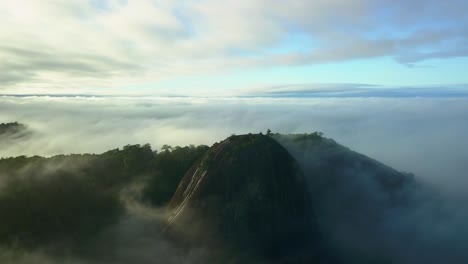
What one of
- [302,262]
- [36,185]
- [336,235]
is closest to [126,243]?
[36,185]

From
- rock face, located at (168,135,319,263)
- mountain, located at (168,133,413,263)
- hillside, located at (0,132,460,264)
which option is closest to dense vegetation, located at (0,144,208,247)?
hillside, located at (0,132,460,264)

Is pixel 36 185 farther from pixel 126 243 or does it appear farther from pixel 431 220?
pixel 431 220

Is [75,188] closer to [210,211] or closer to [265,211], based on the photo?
[210,211]

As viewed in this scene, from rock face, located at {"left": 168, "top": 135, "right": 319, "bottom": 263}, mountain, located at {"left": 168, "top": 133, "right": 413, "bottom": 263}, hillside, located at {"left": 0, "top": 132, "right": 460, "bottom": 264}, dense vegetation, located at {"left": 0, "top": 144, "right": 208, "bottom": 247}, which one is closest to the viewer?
dense vegetation, located at {"left": 0, "top": 144, "right": 208, "bottom": 247}

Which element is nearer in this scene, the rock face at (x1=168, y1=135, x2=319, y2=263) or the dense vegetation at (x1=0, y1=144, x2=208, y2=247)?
the dense vegetation at (x1=0, y1=144, x2=208, y2=247)

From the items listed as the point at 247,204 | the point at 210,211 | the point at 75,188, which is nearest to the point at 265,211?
the point at 247,204

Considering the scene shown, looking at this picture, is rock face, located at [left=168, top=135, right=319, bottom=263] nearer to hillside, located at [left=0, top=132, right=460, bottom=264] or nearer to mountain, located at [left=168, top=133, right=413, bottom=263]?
mountain, located at [left=168, top=133, right=413, bottom=263]
